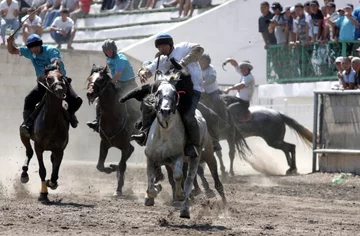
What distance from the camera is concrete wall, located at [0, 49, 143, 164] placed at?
23.8 m

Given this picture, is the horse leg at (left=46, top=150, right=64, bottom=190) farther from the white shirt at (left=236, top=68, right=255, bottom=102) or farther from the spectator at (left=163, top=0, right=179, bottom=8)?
the spectator at (left=163, top=0, right=179, bottom=8)

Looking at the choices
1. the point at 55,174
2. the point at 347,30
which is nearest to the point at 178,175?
the point at 55,174

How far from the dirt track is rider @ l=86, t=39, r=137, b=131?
151 cm

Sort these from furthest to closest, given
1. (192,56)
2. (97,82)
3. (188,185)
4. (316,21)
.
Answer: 1. (316,21)
2. (97,82)
3. (192,56)
4. (188,185)

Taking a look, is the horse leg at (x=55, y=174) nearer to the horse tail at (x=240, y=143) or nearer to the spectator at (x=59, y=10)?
the horse tail at (x=240, y=143)

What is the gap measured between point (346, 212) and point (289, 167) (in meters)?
8.63

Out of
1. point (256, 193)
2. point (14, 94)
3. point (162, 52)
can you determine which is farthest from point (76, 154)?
point (162, 52)

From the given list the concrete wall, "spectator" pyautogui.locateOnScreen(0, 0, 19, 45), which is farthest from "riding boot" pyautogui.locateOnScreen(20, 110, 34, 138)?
"spectator" pyautogui.locateOnScreen(0, 0, 19, 45)

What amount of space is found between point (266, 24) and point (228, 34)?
1.90 metres

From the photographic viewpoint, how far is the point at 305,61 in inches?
916

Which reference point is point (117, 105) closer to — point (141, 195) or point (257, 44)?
point (141, 195)

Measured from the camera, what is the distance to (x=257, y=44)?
26.3 meters

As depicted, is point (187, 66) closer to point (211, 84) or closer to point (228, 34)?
point (211, 84)

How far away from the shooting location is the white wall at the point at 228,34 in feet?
86.0
